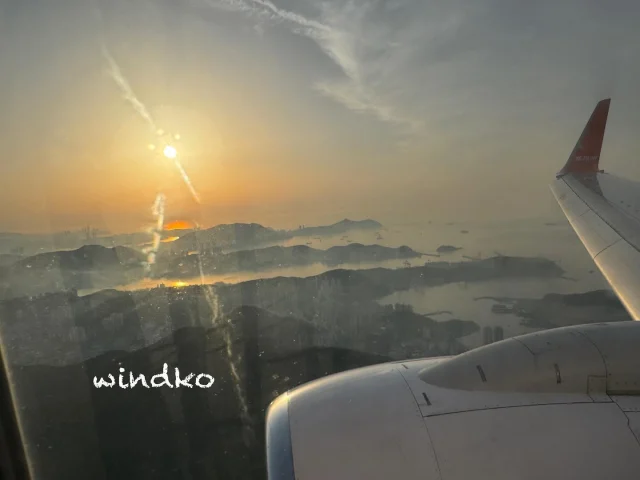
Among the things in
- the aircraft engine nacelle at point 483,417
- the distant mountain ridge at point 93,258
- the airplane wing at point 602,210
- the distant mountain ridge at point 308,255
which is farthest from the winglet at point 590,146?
the distant mountain ridge at point 93,258

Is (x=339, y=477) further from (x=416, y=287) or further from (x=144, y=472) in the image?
(x=416, y=287)

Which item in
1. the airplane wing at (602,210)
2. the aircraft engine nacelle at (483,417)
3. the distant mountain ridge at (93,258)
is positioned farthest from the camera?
the distant mountain ridge at (93,258)

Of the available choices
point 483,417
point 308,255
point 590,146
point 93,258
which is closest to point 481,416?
point 483,417

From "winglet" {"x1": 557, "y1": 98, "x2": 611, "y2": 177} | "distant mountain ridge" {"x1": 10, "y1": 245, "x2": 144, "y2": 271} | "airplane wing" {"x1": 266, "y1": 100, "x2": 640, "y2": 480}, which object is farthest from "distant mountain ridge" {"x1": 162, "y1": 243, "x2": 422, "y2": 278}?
"airplane wing" {"x1": 266, "y1": 100, "x2": 640, "y2": 480}

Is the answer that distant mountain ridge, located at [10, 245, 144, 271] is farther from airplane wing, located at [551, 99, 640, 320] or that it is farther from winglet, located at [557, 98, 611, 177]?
winglet, located at [557, 98, 611, 177]

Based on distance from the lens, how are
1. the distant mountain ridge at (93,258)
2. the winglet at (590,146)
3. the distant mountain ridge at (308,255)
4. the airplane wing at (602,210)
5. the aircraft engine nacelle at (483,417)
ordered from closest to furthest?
the aircraft engine nacelle at (483,417) → the airplane wing at (602,210) → the winglet at (590,146) → the distant mountain ridge at (93,258) → the distant mountain ridge at (308,255)

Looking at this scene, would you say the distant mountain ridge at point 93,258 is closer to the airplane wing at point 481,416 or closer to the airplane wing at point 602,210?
the airplane wing at point 481,416

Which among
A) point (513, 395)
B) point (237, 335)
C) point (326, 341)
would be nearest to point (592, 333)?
point (513, 395)
